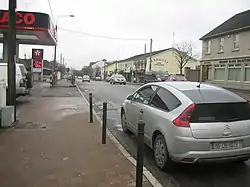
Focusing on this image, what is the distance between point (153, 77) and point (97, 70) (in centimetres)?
9337

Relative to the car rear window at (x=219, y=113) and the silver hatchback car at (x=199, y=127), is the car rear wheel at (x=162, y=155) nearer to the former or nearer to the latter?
the silver hatchback car at (x=199, y=127)

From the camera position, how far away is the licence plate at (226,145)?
5456mm

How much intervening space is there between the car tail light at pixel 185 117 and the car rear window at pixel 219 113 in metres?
0.06

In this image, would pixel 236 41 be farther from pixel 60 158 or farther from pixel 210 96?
pixel 60 158

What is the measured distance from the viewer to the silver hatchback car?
214 inches


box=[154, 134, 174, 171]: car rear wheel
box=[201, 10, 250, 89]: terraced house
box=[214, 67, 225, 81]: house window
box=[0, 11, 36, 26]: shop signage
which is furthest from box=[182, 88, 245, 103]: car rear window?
box=[214, 67, 225, 81]: house window

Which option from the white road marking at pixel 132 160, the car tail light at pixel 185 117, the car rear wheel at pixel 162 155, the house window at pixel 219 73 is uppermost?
the house window at pixel 219 73

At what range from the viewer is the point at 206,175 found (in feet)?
18.9

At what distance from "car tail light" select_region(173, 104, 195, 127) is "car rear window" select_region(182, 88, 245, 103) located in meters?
0.19

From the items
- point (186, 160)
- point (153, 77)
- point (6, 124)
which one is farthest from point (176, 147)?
point (153, 77)

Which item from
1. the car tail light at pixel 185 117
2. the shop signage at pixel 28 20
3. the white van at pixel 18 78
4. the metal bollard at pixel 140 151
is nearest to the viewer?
the metal bollard at pixel 140 151

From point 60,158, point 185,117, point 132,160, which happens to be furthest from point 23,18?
point 185,117

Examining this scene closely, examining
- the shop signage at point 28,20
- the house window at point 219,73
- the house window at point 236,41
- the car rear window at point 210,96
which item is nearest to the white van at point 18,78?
the shop signage at point 28,20

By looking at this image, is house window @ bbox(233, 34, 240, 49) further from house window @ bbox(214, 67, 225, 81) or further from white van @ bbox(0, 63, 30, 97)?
white van @ bbox(0, 63, 30, 97)
